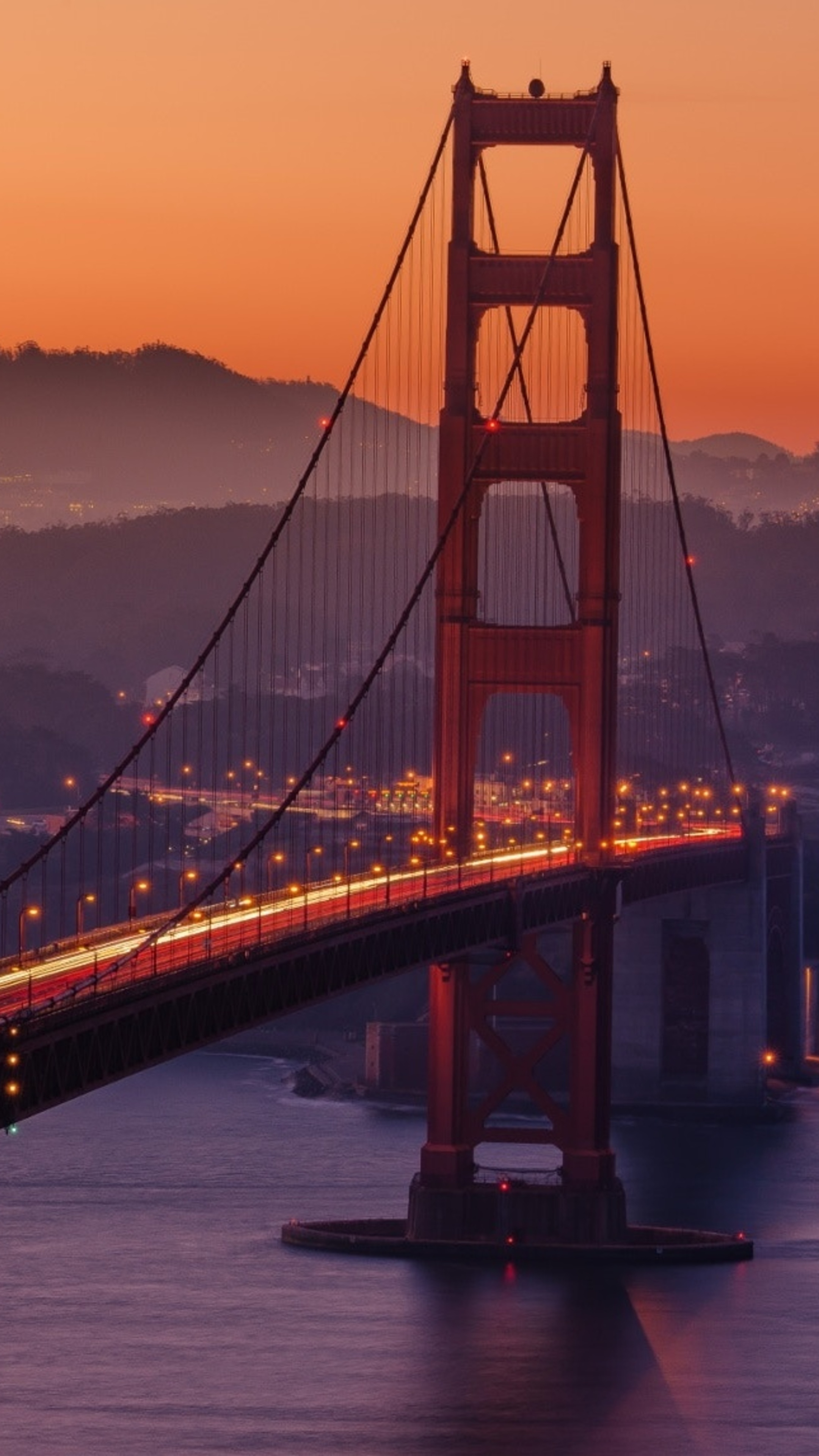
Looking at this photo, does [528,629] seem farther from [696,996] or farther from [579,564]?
[696,996]

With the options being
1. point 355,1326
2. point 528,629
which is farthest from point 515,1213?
point 528,629

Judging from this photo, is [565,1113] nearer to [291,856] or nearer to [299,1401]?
[299,1401]

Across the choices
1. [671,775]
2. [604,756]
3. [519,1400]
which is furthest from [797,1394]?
[671,775]

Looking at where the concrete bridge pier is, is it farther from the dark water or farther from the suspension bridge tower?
the suspension bridge tower

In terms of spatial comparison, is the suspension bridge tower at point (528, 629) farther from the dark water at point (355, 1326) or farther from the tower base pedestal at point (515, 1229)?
the dark water at point (355, 1326)

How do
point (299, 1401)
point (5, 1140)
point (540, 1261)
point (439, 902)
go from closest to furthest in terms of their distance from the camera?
point (299, 1401) < point (439, 902) < point (540, 1261) < point (5, 1140)

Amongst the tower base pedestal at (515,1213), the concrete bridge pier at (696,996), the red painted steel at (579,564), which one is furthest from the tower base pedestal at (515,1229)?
the concrete bridge pier at (696,996)
